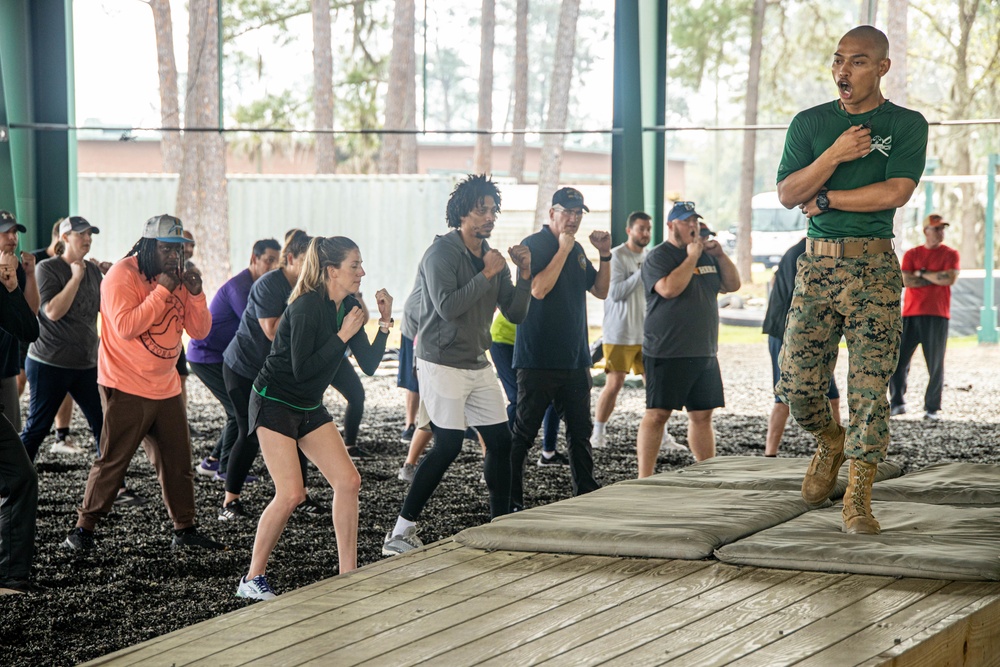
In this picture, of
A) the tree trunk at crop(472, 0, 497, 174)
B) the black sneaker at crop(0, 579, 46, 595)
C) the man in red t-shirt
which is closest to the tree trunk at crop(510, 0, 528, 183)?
the tree trunk at crop(472, 0, 497, 174)

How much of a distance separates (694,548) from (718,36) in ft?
57.4

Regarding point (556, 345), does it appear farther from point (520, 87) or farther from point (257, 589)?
point (520, 87)

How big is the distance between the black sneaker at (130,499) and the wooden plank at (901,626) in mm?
4683

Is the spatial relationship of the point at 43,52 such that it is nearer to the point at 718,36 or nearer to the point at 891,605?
the point at 891,605

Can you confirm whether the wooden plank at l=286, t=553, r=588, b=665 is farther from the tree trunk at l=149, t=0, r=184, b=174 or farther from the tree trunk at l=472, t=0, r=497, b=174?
the tree trunk at l=149, t=0, r=184, b=174

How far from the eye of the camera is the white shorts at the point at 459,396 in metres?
5.24

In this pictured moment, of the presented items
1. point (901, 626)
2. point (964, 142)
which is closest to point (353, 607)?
point (901, 626)

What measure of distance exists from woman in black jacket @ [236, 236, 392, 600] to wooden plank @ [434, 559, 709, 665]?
1.23 meters

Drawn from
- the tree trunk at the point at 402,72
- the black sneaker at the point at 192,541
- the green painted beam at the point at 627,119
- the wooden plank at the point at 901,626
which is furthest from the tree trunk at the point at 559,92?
the wooden plank at the point at 901,626

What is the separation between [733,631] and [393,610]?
38.7 inches

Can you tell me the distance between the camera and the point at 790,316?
157 inches

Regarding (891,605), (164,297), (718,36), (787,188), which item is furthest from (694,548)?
(718,36)

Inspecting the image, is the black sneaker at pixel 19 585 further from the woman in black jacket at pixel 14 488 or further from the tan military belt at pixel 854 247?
the tan military belt at pixel 854 247

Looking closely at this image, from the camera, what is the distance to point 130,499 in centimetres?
673
